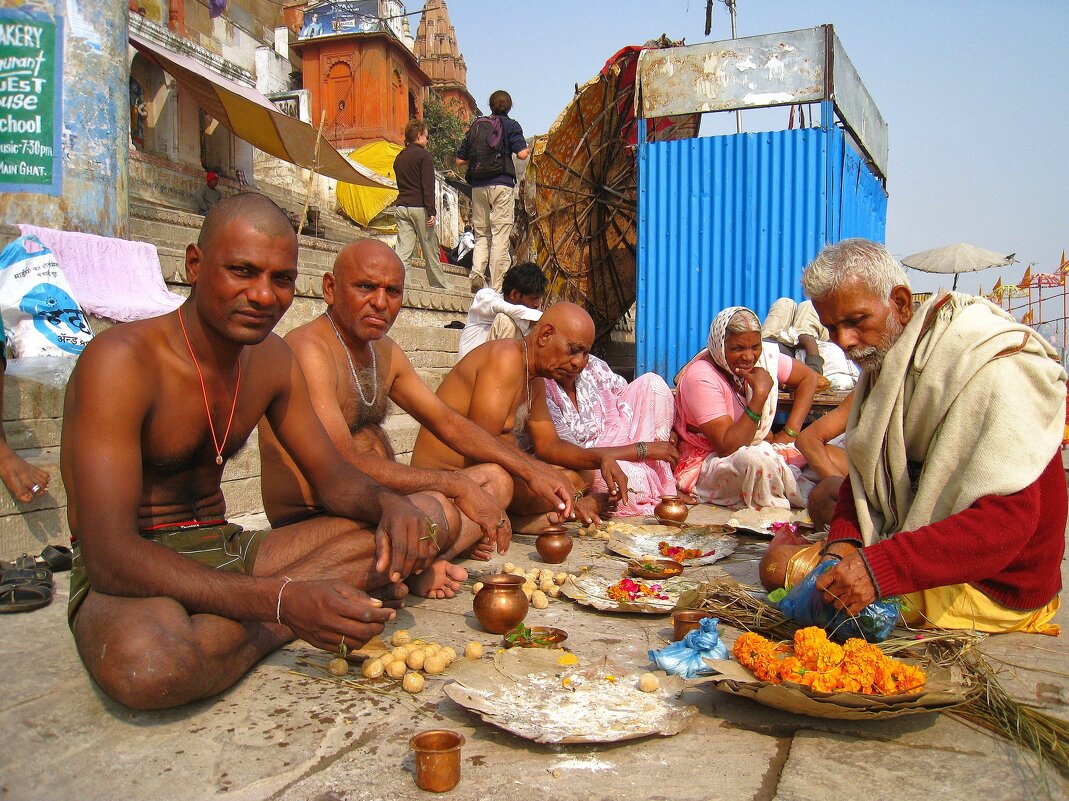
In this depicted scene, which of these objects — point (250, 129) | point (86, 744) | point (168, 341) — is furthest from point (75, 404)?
point (250, 129)

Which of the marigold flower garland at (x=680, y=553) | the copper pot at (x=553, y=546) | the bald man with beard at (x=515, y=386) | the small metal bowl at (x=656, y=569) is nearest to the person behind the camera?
the small metal bowl at (x=656, y=569)

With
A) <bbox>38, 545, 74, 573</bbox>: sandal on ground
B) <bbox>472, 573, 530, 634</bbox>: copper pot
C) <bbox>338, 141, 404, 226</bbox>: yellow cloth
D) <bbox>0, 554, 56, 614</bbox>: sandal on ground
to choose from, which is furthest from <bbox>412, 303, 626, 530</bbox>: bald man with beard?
<bbox>338, 141, 404, 226</bbox>: yellow cloth

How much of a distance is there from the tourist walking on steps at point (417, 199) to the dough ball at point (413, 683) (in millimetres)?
7884

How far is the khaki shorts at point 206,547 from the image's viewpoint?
2.64 meters

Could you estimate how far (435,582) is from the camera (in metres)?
3.60

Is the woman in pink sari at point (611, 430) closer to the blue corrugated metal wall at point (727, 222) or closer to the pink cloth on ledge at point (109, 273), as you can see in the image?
the blue corrugated metal wall at point (727, 222)

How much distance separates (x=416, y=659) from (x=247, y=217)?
5.29 ft

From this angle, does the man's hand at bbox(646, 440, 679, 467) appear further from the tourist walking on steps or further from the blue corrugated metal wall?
the tourist walking on steps

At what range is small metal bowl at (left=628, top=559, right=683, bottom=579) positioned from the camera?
3973 millimetres

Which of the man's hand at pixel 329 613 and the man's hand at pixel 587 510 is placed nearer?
the man's hand at pixel 329 613

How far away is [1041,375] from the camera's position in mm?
2699

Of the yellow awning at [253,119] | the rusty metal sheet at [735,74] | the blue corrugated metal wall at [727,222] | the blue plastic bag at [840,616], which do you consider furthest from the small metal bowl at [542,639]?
the yellow awning at [253,119]

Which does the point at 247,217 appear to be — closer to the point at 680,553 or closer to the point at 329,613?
the point at 329,613

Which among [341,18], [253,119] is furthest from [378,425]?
[341,18]
